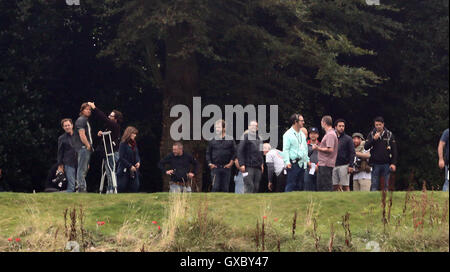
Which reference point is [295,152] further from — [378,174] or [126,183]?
[126,183]

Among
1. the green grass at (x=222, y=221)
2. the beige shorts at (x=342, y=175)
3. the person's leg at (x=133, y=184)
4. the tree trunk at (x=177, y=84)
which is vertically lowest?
the green grass at (x=222, y=221)

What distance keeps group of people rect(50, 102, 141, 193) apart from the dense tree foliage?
5455mm

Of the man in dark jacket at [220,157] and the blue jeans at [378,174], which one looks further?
the man in dark jacket at [220,157]

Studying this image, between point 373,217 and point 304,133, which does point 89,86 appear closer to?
point 304,133

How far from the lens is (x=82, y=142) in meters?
17.5

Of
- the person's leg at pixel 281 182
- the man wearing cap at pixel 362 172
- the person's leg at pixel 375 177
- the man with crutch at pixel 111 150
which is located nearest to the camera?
the man with crutch at pixel 111 150

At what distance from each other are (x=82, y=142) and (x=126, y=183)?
4.03 feet

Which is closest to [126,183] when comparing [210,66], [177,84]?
[177,84]

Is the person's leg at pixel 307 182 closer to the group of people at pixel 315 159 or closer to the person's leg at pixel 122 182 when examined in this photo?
the group of people at pixel 315 159

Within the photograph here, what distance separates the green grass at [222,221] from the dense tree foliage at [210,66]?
29.4 feet

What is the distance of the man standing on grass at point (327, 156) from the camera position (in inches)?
666

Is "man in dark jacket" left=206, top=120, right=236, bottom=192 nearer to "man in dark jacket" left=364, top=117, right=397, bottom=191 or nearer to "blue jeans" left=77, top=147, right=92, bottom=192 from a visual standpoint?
"blue jeans" left=77, top=147, right=92, bottom=192

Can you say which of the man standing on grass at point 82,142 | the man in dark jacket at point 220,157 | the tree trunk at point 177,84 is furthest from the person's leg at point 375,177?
the tree trunk at point 177,84
